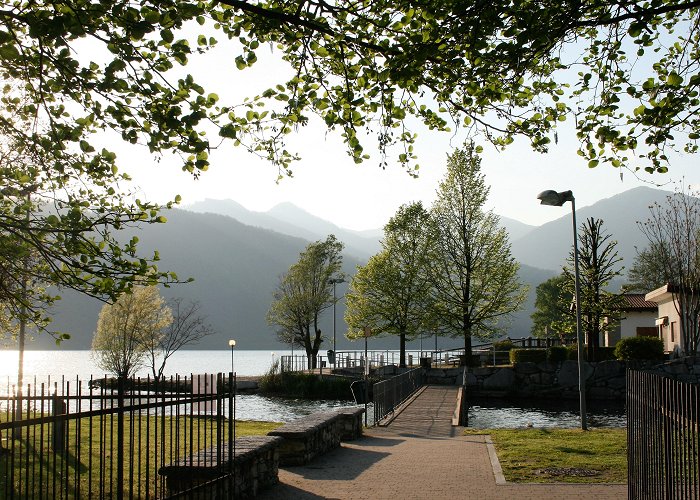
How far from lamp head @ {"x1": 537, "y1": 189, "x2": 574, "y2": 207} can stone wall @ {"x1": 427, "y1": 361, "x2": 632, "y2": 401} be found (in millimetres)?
23767

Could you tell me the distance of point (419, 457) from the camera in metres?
14.7

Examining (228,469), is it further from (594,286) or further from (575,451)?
(594,286)

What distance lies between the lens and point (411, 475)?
12477mm

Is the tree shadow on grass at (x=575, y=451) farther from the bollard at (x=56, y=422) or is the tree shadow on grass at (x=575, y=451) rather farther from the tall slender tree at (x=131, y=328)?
the tall slender tree at (x=131, y=328)

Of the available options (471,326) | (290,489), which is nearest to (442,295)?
(471,326)

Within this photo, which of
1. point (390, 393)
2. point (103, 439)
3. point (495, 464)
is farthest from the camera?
point (390, 393)

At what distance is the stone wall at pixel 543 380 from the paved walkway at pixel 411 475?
2644 cm

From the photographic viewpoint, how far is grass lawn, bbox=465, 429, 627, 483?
12180 mm

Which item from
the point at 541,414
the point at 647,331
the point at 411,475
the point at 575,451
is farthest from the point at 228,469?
the point at 647,331

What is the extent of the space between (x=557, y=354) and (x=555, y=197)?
85.5 ft

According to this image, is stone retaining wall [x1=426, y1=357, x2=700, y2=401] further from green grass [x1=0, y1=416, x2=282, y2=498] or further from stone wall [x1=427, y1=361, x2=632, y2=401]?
green grass [x1=0, y1=416, x2=282, y2=498]

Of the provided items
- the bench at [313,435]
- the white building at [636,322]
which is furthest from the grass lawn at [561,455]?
the white building at [636,322]

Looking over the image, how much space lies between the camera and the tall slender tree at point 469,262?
46625mm

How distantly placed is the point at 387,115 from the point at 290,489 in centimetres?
575
